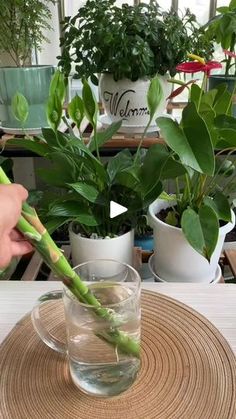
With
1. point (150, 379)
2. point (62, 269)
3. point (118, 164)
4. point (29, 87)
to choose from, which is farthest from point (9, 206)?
point (29, 87)

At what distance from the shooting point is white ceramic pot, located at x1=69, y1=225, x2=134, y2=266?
2.00 ft

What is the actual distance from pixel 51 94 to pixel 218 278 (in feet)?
1.35

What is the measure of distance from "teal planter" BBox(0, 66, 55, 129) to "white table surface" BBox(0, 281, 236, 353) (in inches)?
18.1

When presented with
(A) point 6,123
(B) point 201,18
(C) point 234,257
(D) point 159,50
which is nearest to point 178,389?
(C) point 234,257

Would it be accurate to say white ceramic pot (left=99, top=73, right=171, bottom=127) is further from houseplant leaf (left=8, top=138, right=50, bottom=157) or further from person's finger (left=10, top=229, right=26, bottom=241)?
person's finger (left=10, top=229, right=26, bottom=241)

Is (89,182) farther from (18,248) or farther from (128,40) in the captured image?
(128,40)

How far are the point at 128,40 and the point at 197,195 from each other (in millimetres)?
359

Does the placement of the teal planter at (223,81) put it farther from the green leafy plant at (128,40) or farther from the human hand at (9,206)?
the human hand at (9,206)

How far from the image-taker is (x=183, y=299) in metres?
0.55

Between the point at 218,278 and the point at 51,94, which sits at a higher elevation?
the point at 51,94

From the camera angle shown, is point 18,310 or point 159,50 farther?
point 159,50

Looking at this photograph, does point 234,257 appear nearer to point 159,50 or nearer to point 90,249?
point 90,249

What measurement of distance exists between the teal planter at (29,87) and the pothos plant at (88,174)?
299 millimetres

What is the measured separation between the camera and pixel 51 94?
1.89ft
